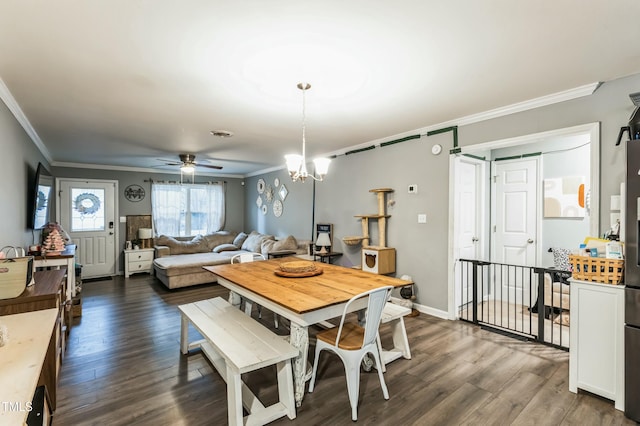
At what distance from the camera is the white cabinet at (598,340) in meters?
2.10

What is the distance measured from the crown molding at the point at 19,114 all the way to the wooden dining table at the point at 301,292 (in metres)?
2.32

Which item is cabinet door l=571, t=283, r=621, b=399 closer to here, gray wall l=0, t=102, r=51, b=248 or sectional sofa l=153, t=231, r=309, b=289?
sectional sofa l=153, t=231, r=309, b=289

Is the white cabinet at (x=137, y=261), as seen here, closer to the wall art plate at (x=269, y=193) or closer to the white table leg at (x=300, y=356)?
the wall art plate at (x=269, y=193)

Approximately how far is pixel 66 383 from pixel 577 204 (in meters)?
5.85

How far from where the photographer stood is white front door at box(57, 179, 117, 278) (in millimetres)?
6199

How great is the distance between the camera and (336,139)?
4516mm

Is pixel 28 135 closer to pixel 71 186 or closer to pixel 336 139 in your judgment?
pixel 71 186

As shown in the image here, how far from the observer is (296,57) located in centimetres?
209

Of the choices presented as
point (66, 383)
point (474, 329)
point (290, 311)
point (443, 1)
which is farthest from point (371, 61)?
Answer: point (66, 383)

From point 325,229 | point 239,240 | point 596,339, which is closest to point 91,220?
point 239,240

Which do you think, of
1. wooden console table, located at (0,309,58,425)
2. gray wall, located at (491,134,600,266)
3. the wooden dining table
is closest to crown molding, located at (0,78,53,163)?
wooden console table, located at (0,309,58,425)

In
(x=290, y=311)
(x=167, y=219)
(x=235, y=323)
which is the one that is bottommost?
(x=235, y=323)

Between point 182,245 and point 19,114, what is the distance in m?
4.10

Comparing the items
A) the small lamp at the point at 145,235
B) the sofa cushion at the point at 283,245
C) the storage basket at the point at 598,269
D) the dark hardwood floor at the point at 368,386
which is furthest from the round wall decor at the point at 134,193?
the storage basket at the point at 598,269
